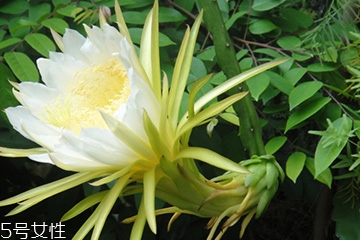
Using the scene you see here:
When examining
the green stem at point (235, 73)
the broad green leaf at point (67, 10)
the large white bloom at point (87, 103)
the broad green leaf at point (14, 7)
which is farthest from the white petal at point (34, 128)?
the broad green leaf at point (14, 7)

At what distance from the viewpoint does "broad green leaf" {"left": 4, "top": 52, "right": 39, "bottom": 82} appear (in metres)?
0.79

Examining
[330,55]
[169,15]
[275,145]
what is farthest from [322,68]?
[169,15]

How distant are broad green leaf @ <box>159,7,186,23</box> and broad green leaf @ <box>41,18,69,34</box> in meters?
0.16

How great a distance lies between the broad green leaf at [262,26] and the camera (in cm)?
88

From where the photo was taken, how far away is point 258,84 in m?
0.75

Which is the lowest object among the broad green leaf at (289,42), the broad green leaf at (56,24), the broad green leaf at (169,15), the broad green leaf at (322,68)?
the broad green leaf at (322,68)

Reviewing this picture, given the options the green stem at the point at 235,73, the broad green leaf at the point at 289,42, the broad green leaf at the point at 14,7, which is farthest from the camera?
the broad green leaf at the point at 14,7

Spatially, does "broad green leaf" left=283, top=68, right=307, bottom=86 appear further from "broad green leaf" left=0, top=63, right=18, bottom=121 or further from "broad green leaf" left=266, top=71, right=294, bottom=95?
"broad green leaf" left=0, top=63, right=18, bottom=121

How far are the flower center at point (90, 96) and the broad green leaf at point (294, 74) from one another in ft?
1.01

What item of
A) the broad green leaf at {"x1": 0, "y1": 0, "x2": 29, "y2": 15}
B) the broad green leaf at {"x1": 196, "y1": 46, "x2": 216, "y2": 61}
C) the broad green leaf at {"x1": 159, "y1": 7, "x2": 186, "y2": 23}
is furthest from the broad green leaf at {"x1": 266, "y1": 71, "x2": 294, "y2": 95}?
the broad green leaf at {"x1": 0, "y1": 0, "x2": 29, "y2": 15}

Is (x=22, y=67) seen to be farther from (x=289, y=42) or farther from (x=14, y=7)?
(x=289, y=42)

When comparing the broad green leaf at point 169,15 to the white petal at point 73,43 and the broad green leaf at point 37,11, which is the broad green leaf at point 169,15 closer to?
the broad green leaf at point 37,11

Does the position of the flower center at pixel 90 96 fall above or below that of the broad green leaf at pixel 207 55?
below

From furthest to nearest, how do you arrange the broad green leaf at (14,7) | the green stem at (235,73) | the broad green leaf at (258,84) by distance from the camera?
the broad green leaf at (14,7) → the broad green leaf at (258,84) → the green stem at (235,73)
